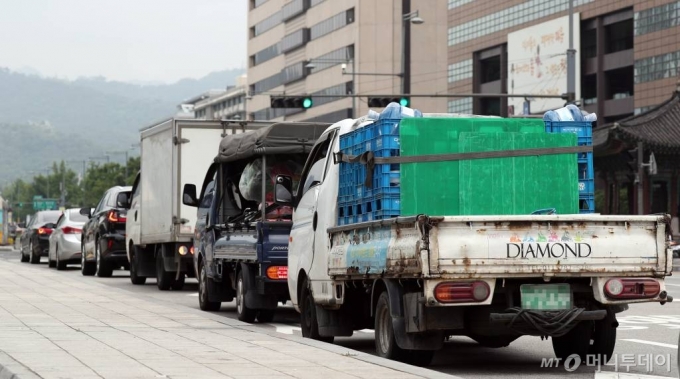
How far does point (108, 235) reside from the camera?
32.4m

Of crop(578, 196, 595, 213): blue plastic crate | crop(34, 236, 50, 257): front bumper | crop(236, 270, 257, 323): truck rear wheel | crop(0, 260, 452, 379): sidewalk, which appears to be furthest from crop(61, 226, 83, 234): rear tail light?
crop(578, 196, 595, 213): blue plastic crate

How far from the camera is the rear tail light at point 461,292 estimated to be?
11.6 m

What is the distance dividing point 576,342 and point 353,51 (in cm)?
9774

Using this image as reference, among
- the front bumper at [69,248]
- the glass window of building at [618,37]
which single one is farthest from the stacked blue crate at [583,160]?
the glass window of building at [618,37]

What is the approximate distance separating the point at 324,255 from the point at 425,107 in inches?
3589

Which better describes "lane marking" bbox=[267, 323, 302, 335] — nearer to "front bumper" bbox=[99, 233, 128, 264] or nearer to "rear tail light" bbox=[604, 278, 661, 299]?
"rear tail light" bbox=[604, 278, 661, 299]

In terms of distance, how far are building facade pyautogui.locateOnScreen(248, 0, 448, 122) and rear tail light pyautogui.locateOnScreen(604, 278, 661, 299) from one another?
86.8m

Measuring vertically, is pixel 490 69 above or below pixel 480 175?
above

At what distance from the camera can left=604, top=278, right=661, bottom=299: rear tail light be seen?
39.1 ft

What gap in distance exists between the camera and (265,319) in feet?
62.0

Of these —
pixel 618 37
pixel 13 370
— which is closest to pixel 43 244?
pixel 13 370

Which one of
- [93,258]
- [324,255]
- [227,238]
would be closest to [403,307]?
[324,255]

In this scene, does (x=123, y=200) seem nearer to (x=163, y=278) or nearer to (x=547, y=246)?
(x=163, y=278)

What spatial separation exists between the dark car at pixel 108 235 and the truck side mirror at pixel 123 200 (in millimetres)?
55
